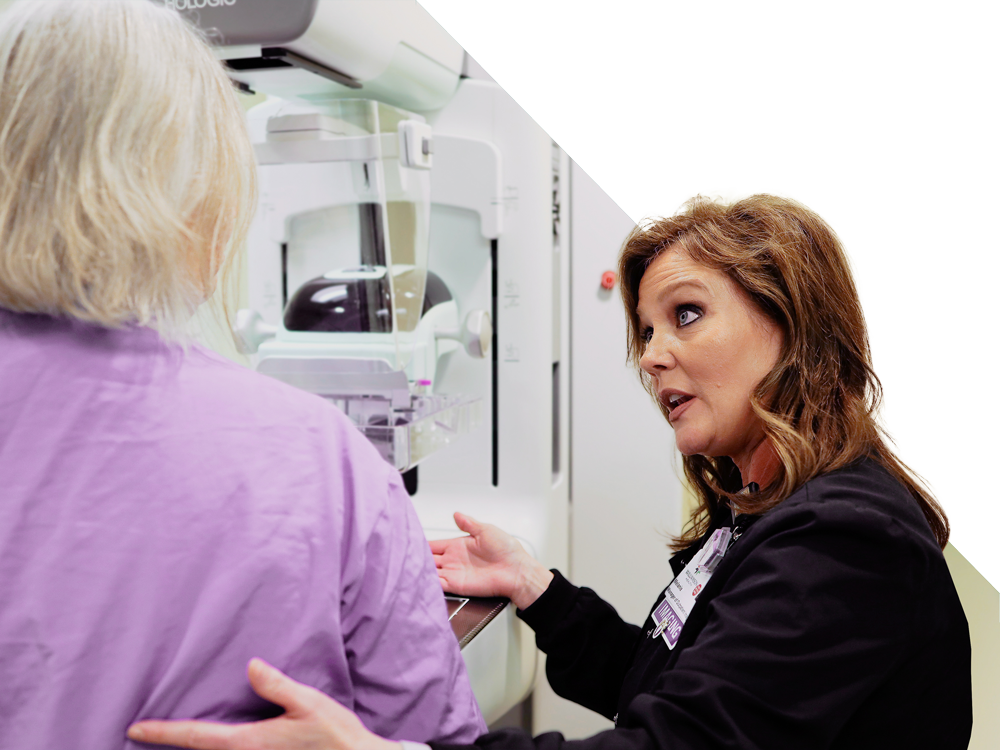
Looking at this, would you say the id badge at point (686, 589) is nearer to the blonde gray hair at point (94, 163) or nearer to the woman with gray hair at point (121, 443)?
the woman with gray hair at point (121, 443)

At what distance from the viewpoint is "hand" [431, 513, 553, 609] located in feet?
4.20

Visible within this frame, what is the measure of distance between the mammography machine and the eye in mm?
488

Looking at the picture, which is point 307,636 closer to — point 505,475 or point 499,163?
point 505,475

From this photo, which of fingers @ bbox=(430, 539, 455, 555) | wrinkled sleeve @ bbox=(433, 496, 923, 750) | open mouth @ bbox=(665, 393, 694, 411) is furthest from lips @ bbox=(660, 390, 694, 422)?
fingers @ bbox=(430, 539, 455, 555)

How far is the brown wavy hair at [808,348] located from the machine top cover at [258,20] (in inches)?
22.9

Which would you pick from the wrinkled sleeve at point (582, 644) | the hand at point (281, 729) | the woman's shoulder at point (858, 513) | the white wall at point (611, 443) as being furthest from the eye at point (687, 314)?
the white wall at point (611, 443)

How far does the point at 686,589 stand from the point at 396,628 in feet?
1.59

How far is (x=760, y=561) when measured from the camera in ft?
2.83

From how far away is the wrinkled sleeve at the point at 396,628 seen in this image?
2.20ft

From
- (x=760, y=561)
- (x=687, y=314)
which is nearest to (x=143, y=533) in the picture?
(x=760, y=561)

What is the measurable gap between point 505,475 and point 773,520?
2.79ft

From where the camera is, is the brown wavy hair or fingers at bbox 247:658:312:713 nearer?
fingers at bbox 247:658:312:713

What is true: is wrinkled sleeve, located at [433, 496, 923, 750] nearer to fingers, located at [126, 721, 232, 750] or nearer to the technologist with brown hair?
the technologist with brown hair

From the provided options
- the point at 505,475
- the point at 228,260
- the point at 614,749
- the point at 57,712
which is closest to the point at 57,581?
the point at 57,712
